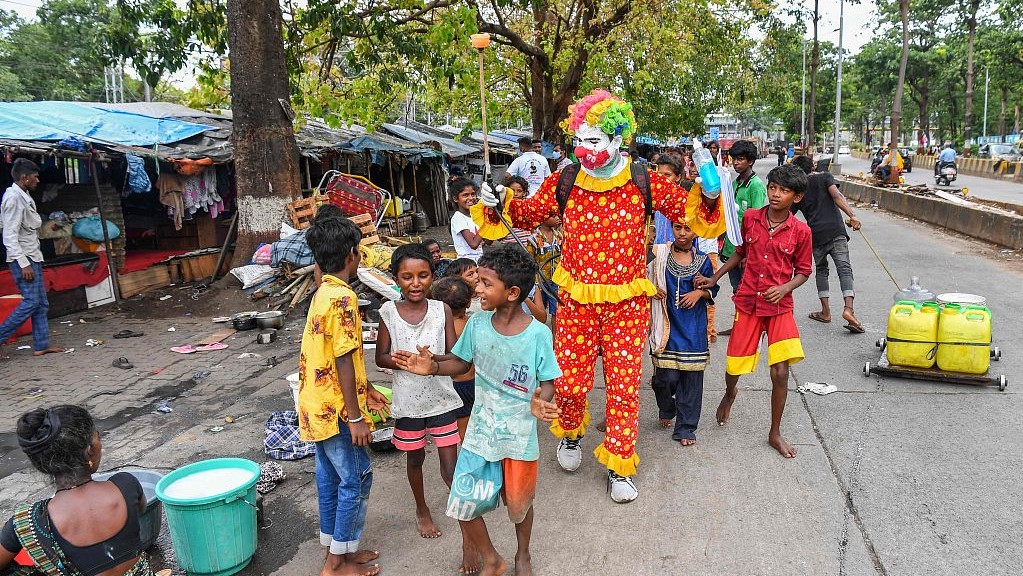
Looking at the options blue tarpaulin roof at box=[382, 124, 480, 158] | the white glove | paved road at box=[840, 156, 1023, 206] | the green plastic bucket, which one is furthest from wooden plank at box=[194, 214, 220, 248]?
paved road at box=[840, 156, 1023, 206]

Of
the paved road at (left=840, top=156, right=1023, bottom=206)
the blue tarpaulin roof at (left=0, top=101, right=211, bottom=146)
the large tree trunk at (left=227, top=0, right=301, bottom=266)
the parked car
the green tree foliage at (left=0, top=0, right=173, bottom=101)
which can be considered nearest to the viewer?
the blue tarpaulin roof at (left=0, top=101, right=211, bottom=146)

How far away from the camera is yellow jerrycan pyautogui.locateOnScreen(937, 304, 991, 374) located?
16.4 ft

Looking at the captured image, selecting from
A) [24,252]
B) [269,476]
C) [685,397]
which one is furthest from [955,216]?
[24,252]

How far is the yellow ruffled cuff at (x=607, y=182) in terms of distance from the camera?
12.4 feet

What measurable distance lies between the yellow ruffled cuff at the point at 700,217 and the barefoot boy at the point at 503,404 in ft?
4.19

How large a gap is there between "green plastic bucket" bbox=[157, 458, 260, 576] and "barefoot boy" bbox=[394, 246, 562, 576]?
987 millimetres

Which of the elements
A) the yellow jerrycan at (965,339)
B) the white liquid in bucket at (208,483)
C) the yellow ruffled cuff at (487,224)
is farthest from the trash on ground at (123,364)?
the yellow jerrycan at (965,339)

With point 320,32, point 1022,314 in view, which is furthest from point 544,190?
point 320,32

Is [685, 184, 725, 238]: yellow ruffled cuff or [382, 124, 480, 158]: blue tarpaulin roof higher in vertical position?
[382, 124, 480, 158]: blue tarpaulin roof

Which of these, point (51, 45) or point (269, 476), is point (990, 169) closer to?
point (269, 476)

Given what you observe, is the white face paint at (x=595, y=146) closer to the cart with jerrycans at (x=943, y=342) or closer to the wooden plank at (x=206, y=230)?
the cart with jerrycans at (x=943, y=342)

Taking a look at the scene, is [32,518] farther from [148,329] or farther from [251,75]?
[251,75]

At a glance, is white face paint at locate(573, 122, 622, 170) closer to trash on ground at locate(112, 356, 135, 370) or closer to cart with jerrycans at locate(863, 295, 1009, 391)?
cart with jerrycans at locate(863, 295, 1009, 391)

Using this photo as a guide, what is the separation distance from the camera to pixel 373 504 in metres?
3.83
